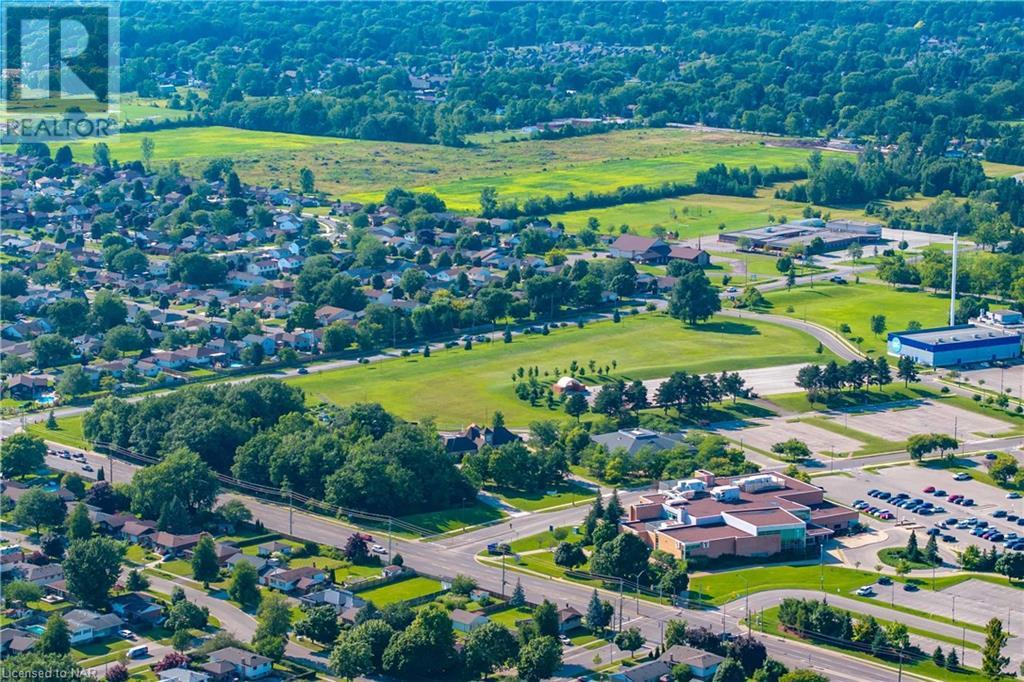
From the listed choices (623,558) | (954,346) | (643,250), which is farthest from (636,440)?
(643,250)

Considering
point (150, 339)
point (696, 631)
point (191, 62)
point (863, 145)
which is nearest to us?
point (696, 631)

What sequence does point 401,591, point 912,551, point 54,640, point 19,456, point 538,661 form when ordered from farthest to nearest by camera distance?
point 19,456, point 912,551, point 401,591, point 54,640, point 538,661

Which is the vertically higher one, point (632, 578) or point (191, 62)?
point (191, 62)

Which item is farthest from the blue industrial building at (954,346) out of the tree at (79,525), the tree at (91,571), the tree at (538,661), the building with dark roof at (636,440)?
the tree at (91,571)

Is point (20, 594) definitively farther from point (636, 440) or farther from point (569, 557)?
point (636, 440)

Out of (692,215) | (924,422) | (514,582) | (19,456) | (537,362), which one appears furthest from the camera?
(692,215)

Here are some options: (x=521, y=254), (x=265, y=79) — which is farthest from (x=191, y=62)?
(x=521, y=254)

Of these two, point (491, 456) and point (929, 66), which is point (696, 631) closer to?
point (491, 456)
